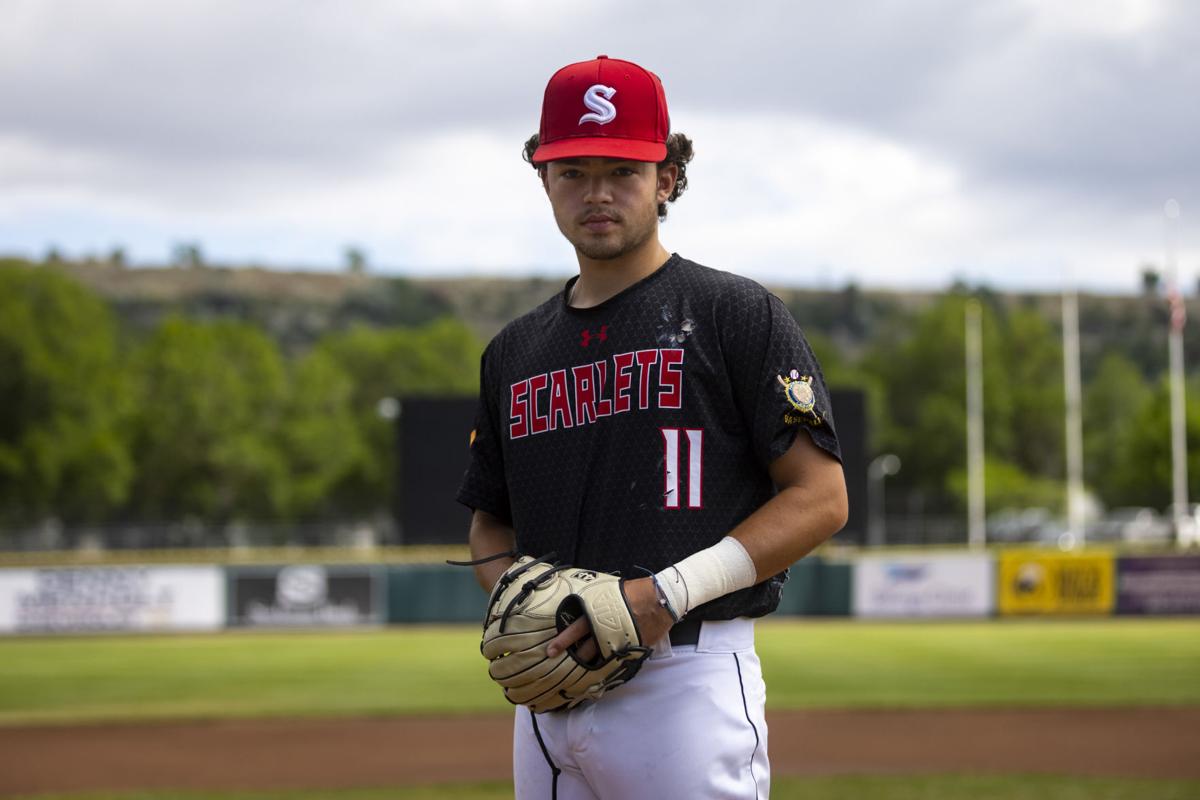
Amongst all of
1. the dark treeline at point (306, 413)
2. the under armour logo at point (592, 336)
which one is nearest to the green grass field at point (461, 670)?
the under armour logo at point (592, 336)

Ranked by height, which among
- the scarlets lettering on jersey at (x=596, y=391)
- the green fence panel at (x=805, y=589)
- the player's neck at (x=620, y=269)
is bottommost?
the green fence panel at (x=805, y=589)

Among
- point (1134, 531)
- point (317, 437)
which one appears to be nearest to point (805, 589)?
point (1134, 531)

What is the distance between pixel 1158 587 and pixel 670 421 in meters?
22.9

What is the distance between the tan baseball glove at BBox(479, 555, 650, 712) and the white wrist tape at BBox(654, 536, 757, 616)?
0.08 meters

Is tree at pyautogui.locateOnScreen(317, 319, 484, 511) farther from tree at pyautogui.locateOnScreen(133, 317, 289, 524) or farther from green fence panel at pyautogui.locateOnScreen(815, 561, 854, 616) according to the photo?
green fence panel at pyautogui.locateOnScreen(815, 561, 854, 616)

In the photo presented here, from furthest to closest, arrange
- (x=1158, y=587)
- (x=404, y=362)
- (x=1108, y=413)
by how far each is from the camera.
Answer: (x=1108, y=413) → (x=404, y=362) → (x=1158, y=587)

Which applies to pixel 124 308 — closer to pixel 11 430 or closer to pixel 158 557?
pixel 11 430

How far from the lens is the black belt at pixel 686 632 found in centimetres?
241

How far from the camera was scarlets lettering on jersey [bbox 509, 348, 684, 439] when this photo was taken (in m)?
2.41

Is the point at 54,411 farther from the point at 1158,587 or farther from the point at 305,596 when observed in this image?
the point at 1158,587

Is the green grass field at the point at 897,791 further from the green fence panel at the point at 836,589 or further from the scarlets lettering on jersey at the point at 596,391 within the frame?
the green fence panel at the point at 836,589

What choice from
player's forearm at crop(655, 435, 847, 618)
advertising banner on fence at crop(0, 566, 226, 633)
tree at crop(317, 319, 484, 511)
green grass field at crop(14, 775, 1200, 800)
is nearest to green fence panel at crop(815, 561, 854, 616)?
advertising banner on fence at crop(0, 566, 226, 633)

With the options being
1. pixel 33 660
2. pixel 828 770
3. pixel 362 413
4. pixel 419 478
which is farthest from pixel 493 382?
pixel 362 413

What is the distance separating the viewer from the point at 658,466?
2.39 meters
